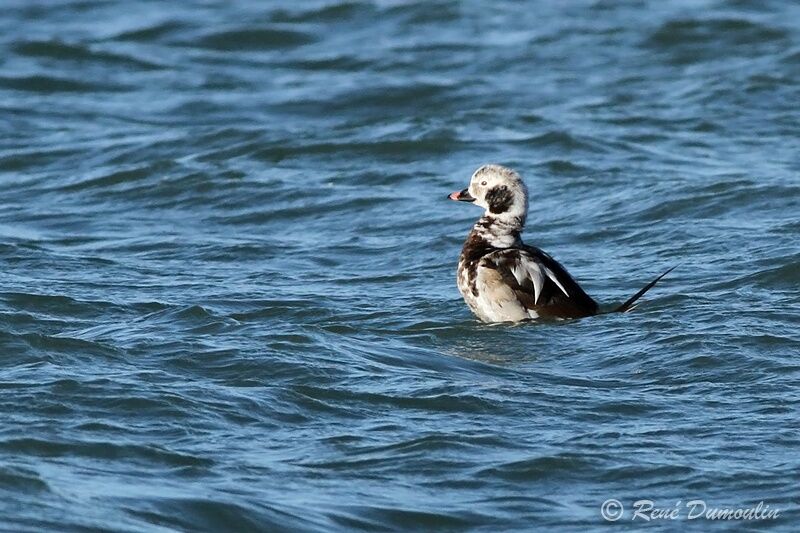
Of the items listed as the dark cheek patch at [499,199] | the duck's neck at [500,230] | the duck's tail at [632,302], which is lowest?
the duck's tail at [632,302]

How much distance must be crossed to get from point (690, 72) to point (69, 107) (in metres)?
7.03

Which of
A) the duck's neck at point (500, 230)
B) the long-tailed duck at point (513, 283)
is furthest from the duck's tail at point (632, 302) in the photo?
the duck's neck at point (500, 230)

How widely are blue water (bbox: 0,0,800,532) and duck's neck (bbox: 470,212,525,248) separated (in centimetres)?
45

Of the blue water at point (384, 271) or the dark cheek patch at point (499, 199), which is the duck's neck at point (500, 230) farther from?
the blue water at point (384, 271)

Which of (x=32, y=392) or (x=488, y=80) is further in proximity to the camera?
(x=488, y=80)

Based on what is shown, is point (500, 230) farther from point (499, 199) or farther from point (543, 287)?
point (543, 287)

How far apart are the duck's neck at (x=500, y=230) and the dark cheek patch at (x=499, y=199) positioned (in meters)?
0.04

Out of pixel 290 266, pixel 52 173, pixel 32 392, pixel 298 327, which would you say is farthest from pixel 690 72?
pixel 32 392

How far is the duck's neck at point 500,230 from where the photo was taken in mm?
9266

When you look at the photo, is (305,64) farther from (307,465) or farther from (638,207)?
(307,465)

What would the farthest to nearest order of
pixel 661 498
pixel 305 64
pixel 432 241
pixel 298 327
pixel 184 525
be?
pixel 305 64, pixel 432 241, pixel 298 327, pixel 661 498, pixel 184 525

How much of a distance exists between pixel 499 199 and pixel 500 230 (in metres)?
0.20

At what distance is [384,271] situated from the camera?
10.2 meters

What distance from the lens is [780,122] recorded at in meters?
15.2
